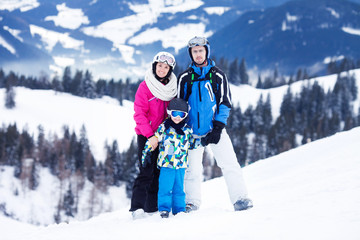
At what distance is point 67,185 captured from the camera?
73.1m

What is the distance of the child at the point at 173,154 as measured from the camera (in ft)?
19.1

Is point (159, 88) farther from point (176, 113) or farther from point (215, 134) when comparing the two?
point (215, 134)

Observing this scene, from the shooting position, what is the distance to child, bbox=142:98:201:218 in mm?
5836

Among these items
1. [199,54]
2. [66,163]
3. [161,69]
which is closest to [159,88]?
[161,69]

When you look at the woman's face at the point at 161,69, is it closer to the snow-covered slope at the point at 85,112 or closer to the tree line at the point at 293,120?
the tree line at the point at 293,120

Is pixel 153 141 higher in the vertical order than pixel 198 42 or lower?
lower

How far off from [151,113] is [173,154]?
95 centimetres

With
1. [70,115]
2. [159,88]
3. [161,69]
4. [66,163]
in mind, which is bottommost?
[66,163]

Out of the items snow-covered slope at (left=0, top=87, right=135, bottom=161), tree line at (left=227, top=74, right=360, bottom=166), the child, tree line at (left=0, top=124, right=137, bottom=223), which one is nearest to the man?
the child

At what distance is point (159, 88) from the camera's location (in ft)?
20.0

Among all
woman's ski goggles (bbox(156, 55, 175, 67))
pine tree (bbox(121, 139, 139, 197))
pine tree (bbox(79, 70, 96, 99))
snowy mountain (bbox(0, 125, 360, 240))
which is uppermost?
woman's ski goggles (bbox(156, 55, 175, 67))

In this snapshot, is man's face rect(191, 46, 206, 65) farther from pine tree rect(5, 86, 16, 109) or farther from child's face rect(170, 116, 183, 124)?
pine tree rect(5, 86, 16, 109)

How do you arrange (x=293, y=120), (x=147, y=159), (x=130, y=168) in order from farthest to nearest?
1. (x=293, y=120)
2. (x=130, y=168)
3. (x=147, y=159)

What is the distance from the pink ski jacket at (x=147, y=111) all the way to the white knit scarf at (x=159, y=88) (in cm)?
13
